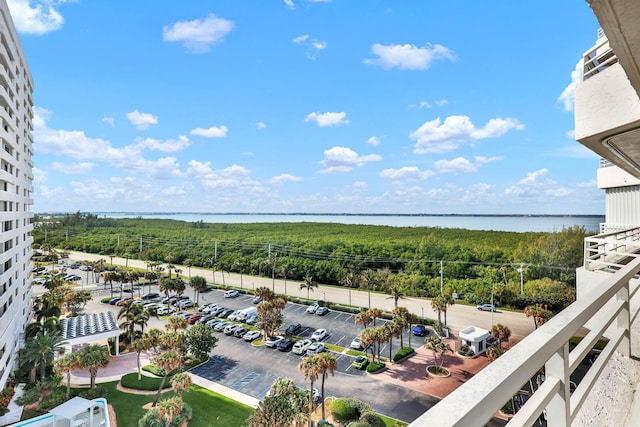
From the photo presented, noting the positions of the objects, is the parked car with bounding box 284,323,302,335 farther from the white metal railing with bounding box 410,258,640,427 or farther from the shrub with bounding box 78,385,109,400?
the white metal railing with bounding box 410,258,640,427

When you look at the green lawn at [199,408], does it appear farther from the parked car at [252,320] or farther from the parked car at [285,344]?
the parked car at [252,320]

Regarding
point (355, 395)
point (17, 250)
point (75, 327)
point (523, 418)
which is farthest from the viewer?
point (75, 327)

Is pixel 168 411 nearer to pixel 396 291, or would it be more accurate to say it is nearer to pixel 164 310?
pixel 164 310

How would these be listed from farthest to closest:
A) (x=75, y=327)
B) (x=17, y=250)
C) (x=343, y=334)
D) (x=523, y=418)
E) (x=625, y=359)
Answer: (x=343, y=334) → (x=75, y=327) → (x=17, y=250) → (x=625, y=359) → (x=523, y=418)

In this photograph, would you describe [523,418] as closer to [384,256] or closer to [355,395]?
[355,395]

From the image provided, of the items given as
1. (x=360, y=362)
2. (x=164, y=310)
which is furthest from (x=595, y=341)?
(x=164, y=310)

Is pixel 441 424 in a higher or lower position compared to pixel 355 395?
higher

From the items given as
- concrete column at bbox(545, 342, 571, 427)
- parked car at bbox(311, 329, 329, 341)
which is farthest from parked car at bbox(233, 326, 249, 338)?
concrete column at bbox(545, 342, 571, 427)

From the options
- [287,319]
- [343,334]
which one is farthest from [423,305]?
[287,319]
